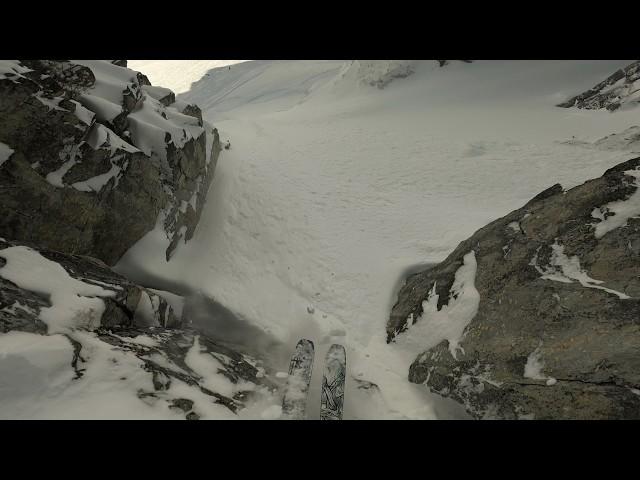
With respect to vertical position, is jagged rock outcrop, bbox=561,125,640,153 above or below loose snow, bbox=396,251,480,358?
above

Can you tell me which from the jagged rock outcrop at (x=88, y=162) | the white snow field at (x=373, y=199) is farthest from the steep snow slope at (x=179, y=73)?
the jagged rock outcrop at (x=88, y=162)

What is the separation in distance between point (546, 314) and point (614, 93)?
15.6 meters

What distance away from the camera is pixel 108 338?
4262 mm

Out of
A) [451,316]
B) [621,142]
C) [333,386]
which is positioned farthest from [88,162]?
[621,142]

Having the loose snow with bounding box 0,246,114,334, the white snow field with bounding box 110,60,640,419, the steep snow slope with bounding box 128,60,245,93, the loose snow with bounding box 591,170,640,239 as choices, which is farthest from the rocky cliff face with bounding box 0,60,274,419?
the steep snow slope with bounding box 128,60,245,93

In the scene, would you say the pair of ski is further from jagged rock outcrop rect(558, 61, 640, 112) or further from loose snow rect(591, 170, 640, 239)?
jagged rock outcrop rect(558, 61, 640, 112)

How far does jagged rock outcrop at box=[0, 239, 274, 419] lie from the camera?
3666 millimetres

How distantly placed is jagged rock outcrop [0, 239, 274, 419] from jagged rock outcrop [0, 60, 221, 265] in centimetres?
67

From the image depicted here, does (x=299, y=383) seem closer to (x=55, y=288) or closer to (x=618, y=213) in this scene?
(x=55, y=288)

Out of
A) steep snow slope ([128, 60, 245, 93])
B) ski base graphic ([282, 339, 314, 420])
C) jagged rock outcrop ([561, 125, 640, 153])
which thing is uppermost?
steep snow slope ([128, 60, 245, 93])

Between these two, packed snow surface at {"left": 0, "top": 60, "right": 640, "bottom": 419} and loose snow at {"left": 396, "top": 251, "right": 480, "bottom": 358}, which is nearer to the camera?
packed snow surface at {"left": 0, "top": 60, "right": 640, "bottom": 419}

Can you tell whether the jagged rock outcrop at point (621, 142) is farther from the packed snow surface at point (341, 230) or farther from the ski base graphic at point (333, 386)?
the ski base graphic at point (333, 386)

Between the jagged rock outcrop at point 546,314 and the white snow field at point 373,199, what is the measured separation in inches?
9.8

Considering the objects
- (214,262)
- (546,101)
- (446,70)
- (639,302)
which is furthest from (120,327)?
(446,70)
